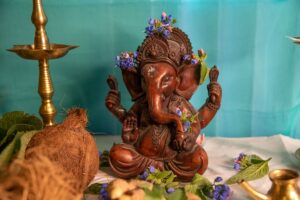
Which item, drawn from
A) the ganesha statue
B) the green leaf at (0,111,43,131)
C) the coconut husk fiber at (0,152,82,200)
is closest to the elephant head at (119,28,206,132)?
the ganesha statue

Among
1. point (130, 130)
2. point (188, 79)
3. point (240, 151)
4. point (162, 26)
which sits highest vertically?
point (162, 26)

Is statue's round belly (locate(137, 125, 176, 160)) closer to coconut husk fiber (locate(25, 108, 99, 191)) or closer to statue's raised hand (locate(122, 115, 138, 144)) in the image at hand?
statue's raised hand (locate(122, 115, 138, 144))

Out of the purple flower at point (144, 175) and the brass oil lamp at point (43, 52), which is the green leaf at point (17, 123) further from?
the purple flower at point (144, 175)

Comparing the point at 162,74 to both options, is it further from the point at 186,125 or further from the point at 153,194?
the point at 153,194

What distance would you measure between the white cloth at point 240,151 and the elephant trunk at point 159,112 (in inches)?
6.0

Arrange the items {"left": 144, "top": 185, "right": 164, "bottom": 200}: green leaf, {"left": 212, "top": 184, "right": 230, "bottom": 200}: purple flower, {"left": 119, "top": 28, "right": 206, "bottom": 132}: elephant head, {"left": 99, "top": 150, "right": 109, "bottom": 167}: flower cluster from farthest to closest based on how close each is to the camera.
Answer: {"left": 99, "top": 150, "right": 109, "bottom": 167}: flower cluster < {"left": 119, "top": 28, "right": 206, "bottom": 132}: elephant head < {"left": 212, "top": 184, "right": 230, "bottom": 200}: purple flower < {"left": 144, "top": 185, "right": 164, "bottom": 200}: green leaf

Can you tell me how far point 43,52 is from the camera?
81 cm

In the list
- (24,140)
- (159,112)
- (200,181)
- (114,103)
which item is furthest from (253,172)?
(24,140)

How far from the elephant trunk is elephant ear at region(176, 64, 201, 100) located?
→ 0.23ft

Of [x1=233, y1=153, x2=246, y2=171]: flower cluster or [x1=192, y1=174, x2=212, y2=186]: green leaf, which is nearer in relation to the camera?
[x1=192, y1=174, x2=212, y2=186]: green leaf

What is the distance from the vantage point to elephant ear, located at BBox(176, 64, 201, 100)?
0.84 metres

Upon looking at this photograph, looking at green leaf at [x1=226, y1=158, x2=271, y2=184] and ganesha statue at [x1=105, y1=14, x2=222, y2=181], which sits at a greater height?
ganesha statue at [x1=105, y1=14, x2=222, y2=181]

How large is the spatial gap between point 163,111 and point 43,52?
0.28 m

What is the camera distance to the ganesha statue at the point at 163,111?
0.79 m
